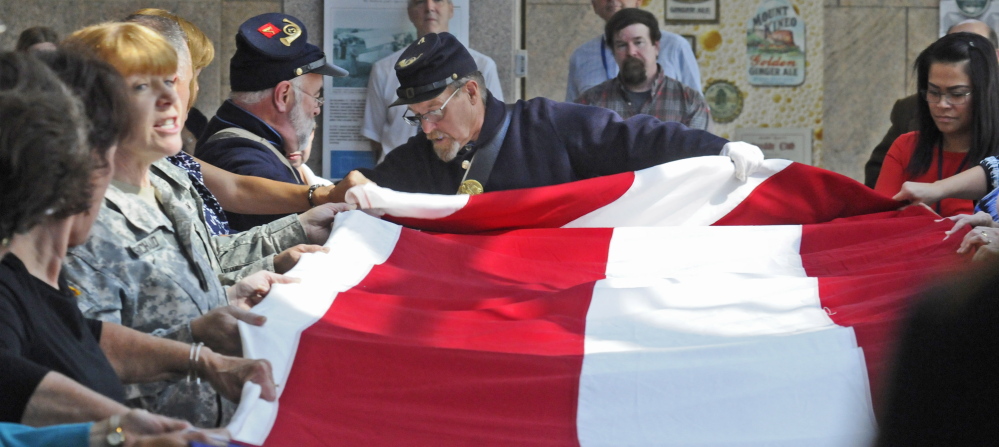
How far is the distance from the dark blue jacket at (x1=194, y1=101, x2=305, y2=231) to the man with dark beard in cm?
159

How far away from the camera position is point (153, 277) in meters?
1.86

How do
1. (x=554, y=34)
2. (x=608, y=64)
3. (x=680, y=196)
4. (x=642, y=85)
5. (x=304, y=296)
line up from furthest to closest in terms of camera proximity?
(x=554, y=34)
(x=608, y=64)
(x=642, y=85)
(x=680, y=196)
(x=304, y=296)

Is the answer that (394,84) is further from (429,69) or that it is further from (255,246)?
(255,246)

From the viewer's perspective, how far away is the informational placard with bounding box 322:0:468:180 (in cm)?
498

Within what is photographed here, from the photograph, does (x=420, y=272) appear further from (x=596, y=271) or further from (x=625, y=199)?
(x=625, y=199)

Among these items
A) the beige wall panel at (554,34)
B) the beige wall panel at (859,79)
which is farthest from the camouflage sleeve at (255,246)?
the beige wall panel at (859,79)

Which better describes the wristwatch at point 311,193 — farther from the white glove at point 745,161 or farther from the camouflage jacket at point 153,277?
the white glove at point 745,161

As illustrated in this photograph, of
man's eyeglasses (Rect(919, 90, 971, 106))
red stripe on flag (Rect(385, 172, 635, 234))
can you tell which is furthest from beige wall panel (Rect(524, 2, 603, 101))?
red stripe on flag (Rect(385, 172, 635, 234))

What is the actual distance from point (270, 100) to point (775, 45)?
11.0 ft

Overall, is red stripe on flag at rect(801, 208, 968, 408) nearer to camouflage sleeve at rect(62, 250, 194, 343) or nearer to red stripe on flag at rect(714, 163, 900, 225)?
red stripe on flag at rect(714, 163, 900, 225)

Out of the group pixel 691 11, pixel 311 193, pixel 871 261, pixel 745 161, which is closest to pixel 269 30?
pixel 311 193

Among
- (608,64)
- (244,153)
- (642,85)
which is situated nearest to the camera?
(244,153)

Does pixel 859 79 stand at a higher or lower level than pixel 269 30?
lower

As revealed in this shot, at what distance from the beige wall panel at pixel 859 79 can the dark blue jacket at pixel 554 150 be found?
3021 millimetres
